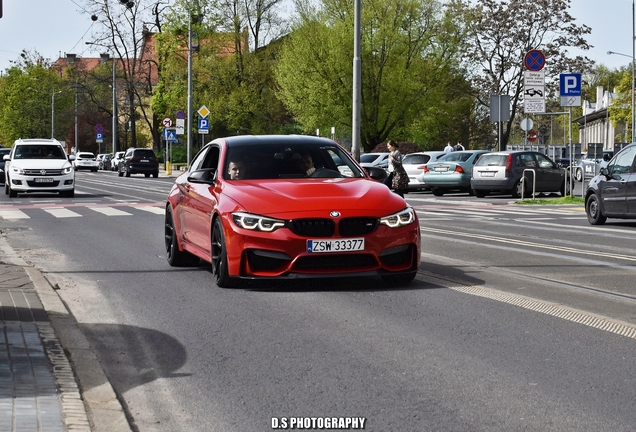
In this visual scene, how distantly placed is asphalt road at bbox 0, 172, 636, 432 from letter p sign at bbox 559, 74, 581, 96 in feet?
48.6

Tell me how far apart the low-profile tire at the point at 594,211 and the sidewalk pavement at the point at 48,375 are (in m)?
13.8

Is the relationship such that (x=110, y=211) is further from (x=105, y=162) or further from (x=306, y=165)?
(x=105, y=162)

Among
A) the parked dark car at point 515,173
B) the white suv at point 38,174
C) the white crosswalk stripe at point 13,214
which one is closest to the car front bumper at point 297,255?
the white crosswalk stripe at point 13,214

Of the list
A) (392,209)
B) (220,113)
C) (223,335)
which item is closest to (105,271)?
(392,209)

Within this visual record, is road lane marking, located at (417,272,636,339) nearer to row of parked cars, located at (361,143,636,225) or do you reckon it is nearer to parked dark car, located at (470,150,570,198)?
row of parked cars, located at (361,143,636,225)

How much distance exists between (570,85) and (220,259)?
20.1 m

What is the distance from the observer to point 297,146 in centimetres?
1178

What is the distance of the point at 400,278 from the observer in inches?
423

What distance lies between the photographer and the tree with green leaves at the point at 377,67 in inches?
2317

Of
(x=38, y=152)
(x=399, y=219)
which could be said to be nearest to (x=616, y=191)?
(x=399, y=219)

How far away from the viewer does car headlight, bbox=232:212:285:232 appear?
33.0ft

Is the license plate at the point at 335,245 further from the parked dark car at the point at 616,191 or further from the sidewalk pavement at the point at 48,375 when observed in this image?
the parked dark car at the point at 616,191

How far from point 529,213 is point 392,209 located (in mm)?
15621

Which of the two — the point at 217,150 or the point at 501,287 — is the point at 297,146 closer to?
the point at 217,150
